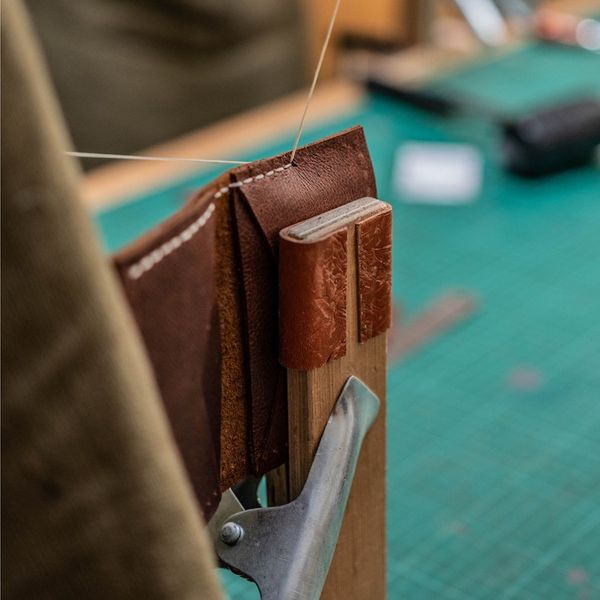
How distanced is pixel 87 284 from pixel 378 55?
5.31 ft

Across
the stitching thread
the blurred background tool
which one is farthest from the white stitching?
the blurred background tool

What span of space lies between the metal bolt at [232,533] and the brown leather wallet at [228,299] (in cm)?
2

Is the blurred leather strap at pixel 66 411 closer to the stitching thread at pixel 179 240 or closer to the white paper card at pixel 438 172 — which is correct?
the stitching thread at pixel 179 240

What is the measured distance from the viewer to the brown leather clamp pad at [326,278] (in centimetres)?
44

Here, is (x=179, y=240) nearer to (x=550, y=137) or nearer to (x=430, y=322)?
(x=430, y=322)

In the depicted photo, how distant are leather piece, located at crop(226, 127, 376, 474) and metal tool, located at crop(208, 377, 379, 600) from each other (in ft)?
0.08

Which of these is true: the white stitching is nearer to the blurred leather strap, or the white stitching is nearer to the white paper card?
the blurred leather strap

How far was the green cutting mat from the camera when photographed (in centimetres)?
83

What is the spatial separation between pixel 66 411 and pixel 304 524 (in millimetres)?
194

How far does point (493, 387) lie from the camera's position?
3.46 feet

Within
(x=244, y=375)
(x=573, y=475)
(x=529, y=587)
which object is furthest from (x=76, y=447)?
(x=573, y=475)

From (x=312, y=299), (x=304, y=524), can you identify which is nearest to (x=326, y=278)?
(x=312, y=299)

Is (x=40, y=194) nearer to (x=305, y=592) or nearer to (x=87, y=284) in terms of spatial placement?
(x=87, y=284)

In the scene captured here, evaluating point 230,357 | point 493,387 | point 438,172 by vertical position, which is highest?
point 230,357
